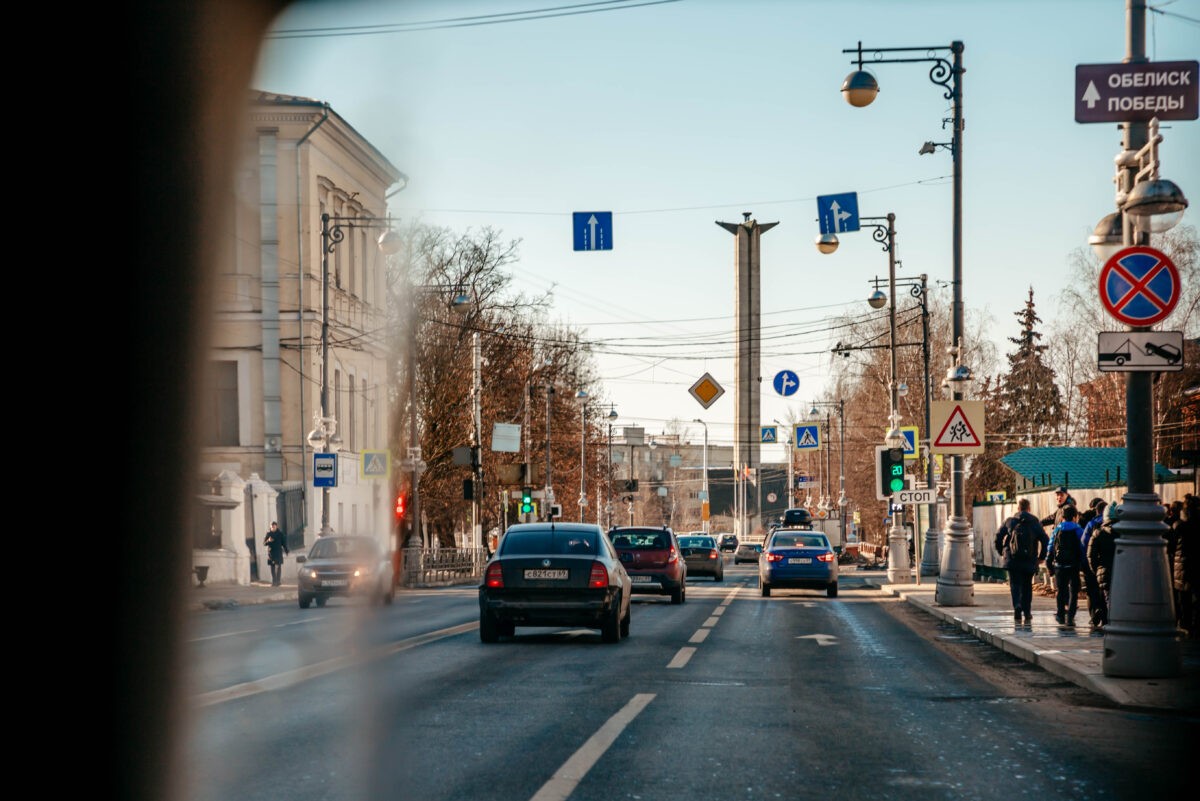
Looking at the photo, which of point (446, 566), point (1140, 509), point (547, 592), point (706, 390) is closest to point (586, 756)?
point (1140, 509)

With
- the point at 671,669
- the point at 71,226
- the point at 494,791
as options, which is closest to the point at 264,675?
the point at 671,669

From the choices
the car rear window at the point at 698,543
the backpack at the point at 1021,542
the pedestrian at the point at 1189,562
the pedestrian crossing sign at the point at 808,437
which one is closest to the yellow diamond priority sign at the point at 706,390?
the pedestrian crossing sign at the point at 808,437

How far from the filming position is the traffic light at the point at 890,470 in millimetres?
34875

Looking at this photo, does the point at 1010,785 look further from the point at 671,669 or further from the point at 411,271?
the point at 671,669

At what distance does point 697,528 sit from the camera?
164 metres

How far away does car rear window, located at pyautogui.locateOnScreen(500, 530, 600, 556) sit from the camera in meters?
18.0

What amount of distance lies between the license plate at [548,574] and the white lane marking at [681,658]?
5.59 feet

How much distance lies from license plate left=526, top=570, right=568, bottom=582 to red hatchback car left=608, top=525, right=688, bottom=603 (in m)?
11.8

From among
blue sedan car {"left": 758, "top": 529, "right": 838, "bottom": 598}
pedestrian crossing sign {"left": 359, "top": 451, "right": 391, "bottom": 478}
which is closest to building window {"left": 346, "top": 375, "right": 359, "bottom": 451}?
pedestrian crossing sign {"left": 359, "top": 451, "right": 391, "bottom": 478}

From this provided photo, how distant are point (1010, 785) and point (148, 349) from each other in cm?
547

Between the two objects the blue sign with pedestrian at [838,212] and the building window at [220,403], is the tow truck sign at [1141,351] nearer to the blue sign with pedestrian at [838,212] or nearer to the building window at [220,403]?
the building window at [220,403]

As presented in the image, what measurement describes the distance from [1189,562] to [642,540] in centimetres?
1366

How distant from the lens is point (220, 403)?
387cm

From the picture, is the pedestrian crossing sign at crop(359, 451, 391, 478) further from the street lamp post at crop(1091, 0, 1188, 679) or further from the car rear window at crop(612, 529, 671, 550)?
the car rear window at crop(612, 529, 671, 550)
